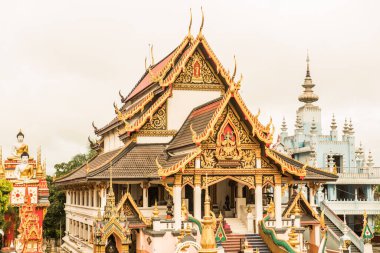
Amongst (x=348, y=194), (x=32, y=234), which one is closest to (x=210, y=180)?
(x=32, y=234)

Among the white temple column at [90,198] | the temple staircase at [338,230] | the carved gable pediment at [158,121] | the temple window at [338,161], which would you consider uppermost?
the carved gable pediment at [158,121]

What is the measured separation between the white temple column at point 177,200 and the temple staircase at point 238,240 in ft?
5.84

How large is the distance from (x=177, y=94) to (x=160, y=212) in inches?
214

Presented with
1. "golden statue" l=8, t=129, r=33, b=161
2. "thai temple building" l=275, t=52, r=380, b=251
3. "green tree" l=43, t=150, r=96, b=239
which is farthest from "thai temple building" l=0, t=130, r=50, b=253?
"thai temple building" l=275, t=52, r=380, b=251

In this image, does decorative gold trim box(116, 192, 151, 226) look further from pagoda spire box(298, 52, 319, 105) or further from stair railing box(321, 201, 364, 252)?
pagoda spire box(298, 52, 319, 105)

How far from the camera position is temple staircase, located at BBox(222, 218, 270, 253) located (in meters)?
22.0

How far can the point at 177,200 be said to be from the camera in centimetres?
2195

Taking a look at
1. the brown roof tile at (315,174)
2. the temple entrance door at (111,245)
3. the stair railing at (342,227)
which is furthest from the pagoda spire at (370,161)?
the temple entrance door at (111,245)

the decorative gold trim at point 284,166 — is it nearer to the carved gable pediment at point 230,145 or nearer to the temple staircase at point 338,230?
the carved gable pediment at point 230,145

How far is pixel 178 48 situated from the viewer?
27.9 meters

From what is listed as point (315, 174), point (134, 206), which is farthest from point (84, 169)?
point (315, 174)

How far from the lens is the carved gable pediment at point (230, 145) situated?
22422 mm

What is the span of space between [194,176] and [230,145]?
173cm

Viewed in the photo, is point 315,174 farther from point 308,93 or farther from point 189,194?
point 308,93
